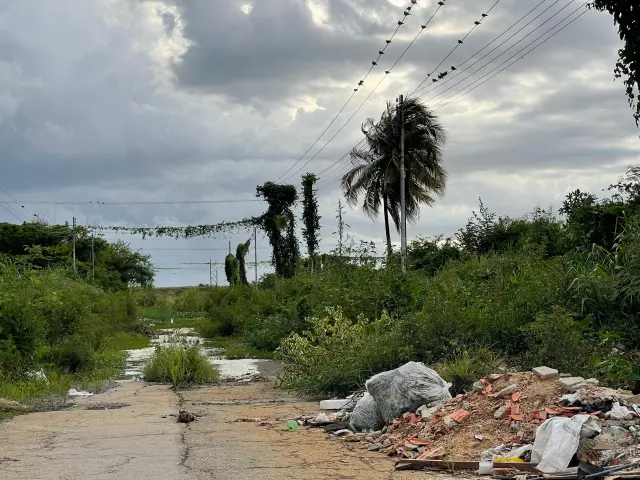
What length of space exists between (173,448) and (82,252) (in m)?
57.2

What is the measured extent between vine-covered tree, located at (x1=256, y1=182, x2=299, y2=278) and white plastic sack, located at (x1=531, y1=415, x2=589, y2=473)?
132 ft

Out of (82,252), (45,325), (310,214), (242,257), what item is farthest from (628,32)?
(82,252)

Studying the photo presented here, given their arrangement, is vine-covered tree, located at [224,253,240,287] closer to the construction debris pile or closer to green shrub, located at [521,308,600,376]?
green shrub, located at [521,308,600,376]

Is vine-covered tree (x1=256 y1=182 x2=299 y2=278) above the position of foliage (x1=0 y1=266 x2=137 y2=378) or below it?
above

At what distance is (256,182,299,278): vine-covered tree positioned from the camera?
160 feet

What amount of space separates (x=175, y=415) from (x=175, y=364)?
6.39 metres

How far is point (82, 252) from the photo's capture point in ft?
212

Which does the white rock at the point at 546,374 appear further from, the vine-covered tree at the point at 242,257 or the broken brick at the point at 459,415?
the vine-covered tree at the point at 242,257

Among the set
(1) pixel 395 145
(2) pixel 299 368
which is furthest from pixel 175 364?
(1) pixel 395 145

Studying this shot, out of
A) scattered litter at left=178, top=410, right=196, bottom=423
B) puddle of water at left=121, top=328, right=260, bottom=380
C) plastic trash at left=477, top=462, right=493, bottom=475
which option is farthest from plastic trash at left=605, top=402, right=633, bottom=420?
puddle of water at left=121, top=328, right=260, bottom=380

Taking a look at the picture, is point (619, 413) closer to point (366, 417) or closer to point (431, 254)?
point (366, 417)

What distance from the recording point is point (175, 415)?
44.8ft

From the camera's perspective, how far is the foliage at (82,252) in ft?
168

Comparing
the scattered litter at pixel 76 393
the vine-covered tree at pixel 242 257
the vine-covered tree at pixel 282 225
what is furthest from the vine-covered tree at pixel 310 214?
the scattered litter at pixel 76 393
